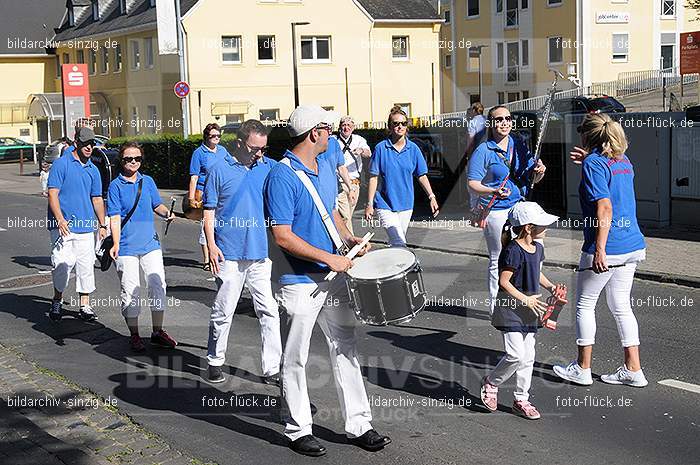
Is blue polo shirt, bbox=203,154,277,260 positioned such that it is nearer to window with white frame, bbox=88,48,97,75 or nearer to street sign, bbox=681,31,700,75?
street sign, bbox=681,31,700,75

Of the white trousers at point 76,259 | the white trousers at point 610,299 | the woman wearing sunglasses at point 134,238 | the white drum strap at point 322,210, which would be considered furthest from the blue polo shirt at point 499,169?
the white trousers at point 76,259

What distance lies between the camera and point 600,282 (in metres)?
7.53

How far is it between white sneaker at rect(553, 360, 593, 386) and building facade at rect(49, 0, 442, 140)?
38576 millimetres

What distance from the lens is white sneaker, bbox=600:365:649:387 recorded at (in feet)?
24.5

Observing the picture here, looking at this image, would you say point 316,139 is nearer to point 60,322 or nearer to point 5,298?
point 60,322

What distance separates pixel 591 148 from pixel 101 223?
5.27 meters

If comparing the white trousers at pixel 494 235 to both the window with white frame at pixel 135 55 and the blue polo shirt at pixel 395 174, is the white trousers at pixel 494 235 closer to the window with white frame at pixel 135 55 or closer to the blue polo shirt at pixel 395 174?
the blue polo shirt at pixel 395 174

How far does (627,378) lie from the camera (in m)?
7.50

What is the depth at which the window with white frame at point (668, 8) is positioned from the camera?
5547 cm

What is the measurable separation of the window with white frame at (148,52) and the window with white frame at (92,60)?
7.80m

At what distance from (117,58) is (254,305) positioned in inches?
1802

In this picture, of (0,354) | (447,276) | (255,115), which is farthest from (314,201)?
(255,115)

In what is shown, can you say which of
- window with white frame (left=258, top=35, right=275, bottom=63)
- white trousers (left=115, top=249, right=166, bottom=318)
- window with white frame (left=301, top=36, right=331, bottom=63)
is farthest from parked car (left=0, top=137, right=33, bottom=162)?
white trousers (left=115, top=249, right=166, bottom=318)

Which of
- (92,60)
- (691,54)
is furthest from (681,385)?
(92,60)
